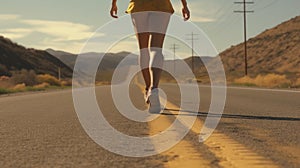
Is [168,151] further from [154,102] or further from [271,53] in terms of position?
[271,53]

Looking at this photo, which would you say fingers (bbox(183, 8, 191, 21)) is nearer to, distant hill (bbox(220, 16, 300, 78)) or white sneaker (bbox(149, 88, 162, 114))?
white sneaker (bbox(149, 88, 162, 114))

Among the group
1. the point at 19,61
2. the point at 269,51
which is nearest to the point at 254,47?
the point at 269,51

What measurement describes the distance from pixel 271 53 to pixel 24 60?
169 feet

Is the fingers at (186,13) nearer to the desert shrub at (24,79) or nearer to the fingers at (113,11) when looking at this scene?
the fingers at (113,11)

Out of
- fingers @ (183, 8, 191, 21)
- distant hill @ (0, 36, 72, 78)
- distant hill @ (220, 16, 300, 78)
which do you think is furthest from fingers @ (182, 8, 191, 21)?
distant hill @ (220, 16, 300, 78)

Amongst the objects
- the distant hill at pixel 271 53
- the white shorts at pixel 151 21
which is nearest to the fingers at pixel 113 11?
the white shorts at pixel 151 21

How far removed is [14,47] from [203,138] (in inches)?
4248

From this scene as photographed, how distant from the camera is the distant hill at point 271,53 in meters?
94.1

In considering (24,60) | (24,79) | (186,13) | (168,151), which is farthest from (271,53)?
(168,151)

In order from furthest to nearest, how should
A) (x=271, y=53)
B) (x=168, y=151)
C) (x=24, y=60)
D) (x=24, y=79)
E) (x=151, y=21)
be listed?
(x=271, y=53) → (x=24, y=60) → (x=24, y=79) → (x=151, y=21) → (x=168, y=151)

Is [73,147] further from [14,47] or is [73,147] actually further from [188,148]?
[14,47]

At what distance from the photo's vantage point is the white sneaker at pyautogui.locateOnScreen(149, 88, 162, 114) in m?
6.63

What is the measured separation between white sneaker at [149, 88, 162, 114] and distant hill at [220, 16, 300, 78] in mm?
82589

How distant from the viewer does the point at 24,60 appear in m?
104
